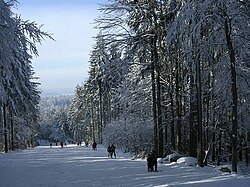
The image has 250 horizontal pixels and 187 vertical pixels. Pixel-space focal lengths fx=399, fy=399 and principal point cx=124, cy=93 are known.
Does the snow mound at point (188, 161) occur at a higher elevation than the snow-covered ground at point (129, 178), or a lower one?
higher

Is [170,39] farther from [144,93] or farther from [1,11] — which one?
[144,93]

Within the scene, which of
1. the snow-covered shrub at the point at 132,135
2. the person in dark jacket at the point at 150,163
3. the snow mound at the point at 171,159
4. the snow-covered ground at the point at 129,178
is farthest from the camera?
the snow-covered shrub at the point at 132,135

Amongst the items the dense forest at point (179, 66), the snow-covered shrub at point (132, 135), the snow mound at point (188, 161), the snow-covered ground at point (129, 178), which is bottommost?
the snow-covered ground at point (129, 178)

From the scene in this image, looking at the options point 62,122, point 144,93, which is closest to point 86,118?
point 62,122

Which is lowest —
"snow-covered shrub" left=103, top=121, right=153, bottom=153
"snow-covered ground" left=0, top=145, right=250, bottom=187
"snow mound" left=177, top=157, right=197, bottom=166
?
"snow-covered ground" left=0, top=145, right=250, bottom=187

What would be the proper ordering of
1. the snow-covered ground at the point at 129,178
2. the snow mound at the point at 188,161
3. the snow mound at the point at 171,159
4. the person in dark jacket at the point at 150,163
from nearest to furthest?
the snow-covered ground at the point at 129,178 < the person in dark jacket at the point at 150,163 < the snow mound at the point at 188,161 < the snow mound at the point at 171,159

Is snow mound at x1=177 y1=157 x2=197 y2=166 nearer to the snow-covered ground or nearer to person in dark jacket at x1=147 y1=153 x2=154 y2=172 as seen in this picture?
the snow-covered ground

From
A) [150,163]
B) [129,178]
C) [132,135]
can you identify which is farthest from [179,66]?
[132,135]

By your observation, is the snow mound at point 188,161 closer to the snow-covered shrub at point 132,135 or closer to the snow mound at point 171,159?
the snow mound at point 171,159

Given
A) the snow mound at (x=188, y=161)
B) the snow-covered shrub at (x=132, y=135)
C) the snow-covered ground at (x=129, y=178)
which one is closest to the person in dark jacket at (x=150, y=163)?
the snow-covered ground at (x=129, y=178)

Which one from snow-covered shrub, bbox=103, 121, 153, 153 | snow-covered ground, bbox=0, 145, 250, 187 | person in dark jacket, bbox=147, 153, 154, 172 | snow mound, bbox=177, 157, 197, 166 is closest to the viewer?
snow-covered ground, bbox=0, 145, 250, 187

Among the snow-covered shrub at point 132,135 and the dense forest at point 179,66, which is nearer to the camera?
the dense forest at point 179,66

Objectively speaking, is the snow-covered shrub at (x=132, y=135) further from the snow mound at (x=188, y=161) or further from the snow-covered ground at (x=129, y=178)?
the snow-covered ground at (x=129, y=178)

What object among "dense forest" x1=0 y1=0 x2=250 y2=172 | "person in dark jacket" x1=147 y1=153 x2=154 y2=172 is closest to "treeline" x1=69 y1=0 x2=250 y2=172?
"dense forest" x1=0 y1=0 x2=250 y2=172
